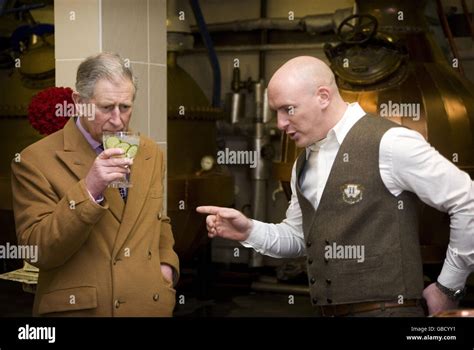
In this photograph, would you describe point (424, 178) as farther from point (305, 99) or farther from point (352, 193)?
point (305, 99)

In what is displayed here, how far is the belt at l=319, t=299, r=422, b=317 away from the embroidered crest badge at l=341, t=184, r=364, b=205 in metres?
0.28

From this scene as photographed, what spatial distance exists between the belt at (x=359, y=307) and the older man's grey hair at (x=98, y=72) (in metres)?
0.81

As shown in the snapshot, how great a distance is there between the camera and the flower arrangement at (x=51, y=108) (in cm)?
250

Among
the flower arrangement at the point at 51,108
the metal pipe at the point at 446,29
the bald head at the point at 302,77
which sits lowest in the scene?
the flower arrangement at the point at 51,108

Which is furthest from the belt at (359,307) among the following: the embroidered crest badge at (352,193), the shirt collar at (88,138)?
the shirt collar at (88,138)

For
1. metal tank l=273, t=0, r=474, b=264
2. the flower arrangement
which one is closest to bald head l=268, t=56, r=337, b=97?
the flower arrangement

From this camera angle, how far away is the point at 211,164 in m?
4.68

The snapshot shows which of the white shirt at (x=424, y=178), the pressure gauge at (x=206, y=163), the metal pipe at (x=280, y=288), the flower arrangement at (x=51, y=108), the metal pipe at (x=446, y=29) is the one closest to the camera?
the white shirt at (x=424, y=178)

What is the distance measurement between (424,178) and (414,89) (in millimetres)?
2176

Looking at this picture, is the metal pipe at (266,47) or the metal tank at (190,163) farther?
the metal pipe at (266,47)

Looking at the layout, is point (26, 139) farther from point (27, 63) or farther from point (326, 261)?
point (326, 261)

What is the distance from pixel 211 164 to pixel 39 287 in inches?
99.4

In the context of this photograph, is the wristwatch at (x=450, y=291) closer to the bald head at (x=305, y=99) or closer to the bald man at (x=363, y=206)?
the bald man at (x=363, y=206)

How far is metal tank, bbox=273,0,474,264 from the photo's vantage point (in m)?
3.98
